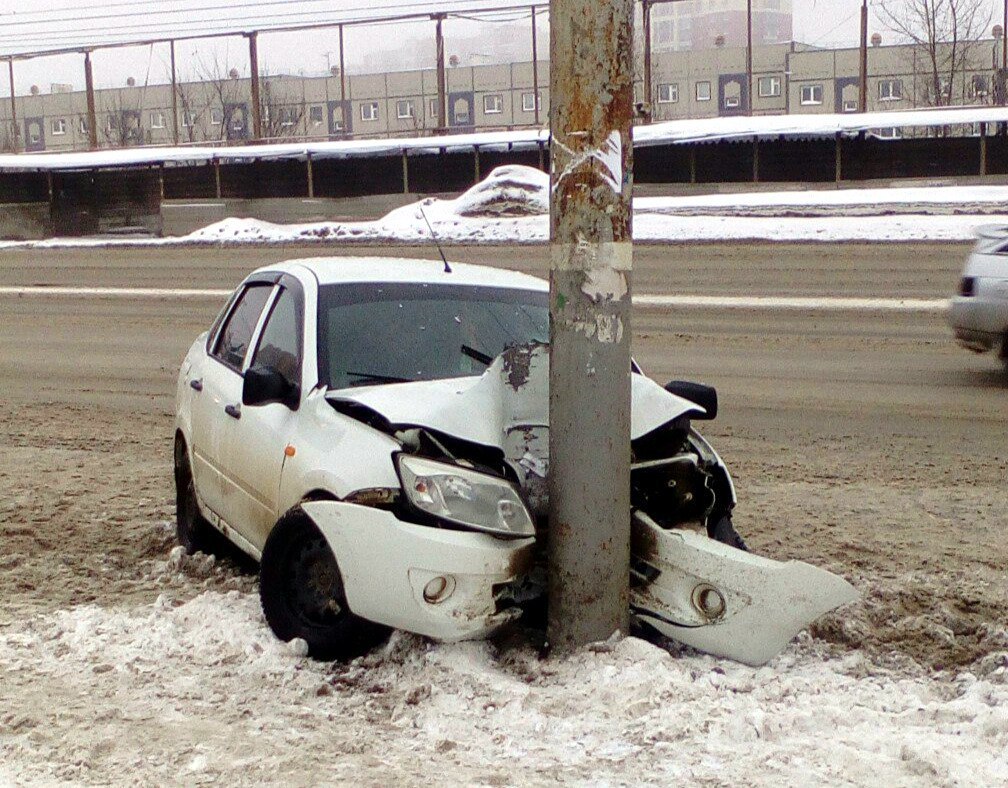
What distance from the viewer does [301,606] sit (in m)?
4.97

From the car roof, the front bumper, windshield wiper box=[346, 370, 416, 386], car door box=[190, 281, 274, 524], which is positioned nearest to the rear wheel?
car door box=[190, 281, 274, 524]

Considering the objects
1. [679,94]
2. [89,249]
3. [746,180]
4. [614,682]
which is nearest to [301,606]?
[614,682]

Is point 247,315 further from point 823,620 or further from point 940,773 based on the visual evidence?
point 940,773

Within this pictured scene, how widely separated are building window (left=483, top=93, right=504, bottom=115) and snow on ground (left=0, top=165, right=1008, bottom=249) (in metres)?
64.6

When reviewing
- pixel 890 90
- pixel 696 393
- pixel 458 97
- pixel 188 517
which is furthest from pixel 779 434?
pixel 458 97

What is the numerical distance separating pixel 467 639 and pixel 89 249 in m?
28.4

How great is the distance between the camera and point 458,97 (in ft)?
317

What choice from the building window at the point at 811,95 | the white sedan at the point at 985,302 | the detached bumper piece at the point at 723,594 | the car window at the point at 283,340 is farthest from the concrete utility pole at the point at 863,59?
the building window at the point at 811,95

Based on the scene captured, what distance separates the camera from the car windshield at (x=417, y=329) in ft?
18.6

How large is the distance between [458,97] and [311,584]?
94216mm

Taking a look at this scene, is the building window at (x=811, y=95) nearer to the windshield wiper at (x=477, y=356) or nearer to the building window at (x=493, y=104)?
the building window at (x=493, y=104)

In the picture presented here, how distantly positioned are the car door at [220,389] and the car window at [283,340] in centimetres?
14

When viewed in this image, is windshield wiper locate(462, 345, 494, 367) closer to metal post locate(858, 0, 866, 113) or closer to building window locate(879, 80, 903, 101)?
metal post locate(858, 0, 866, 113)

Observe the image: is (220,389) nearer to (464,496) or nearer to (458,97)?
(464,496)
